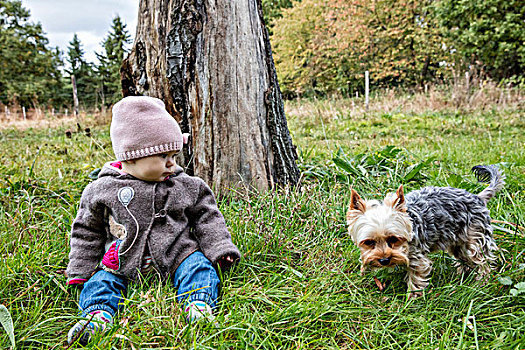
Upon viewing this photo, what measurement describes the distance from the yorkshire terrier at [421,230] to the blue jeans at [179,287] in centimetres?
94

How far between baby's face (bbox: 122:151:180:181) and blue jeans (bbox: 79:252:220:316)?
1.89 feet

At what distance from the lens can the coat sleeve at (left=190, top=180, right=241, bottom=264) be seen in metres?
2.38

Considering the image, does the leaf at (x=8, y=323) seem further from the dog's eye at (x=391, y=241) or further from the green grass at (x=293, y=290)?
the dog's eye at (x=391, y=241)

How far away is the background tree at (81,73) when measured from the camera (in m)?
43.2

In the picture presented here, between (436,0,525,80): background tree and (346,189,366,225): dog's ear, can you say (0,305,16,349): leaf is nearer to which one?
(346,189,366,225): dog's ear

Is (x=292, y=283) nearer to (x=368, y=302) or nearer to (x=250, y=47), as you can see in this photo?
(x=368, y=302)

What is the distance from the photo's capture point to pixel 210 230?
2.48m

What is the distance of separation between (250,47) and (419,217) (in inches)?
84.7

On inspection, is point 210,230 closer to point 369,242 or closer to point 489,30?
point 369,242

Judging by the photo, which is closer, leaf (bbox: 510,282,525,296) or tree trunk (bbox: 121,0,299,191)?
leaf (bbox: 510,282,525,296)

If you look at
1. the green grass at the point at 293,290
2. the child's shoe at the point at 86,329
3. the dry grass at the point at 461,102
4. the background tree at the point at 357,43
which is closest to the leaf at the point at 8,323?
the green grass at the point at 293,290

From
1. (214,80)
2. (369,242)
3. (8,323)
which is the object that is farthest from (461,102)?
(8,323)

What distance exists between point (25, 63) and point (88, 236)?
5111cm

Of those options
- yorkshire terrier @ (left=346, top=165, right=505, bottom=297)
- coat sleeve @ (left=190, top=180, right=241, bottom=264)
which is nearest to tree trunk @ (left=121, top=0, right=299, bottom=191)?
coat sleeve @ (left=190, top=180, right=241, bottom=264)
